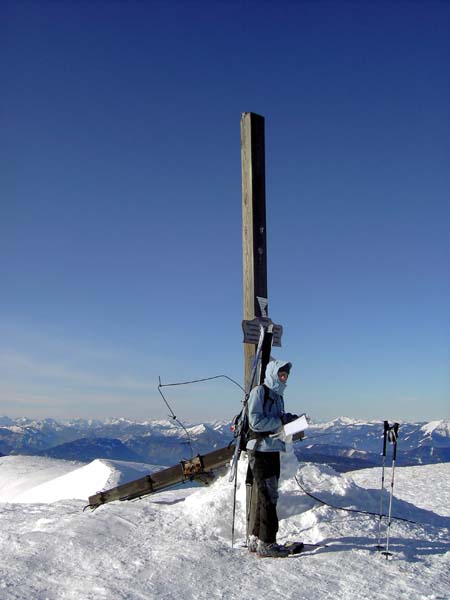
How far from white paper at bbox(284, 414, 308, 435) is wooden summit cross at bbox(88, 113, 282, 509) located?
200 centimetres

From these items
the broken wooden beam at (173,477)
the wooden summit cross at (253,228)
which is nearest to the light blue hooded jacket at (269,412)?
the wooden summit cross at (253,228)

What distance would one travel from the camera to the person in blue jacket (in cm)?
623

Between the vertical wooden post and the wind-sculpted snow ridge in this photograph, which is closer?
the vertical wooden post

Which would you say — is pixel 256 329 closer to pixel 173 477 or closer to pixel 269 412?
pixel 269 412

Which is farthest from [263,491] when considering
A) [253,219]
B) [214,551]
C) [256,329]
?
[253,219]

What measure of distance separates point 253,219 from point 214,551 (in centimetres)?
503

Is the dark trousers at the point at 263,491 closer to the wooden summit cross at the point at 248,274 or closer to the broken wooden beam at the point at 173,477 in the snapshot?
the wooden summit cross at the point at 248,274

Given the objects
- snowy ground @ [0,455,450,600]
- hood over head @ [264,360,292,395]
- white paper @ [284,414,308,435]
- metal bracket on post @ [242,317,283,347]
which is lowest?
snowy ground @ [0,455,450,600]

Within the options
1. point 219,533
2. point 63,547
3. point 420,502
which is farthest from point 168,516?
point 420,502

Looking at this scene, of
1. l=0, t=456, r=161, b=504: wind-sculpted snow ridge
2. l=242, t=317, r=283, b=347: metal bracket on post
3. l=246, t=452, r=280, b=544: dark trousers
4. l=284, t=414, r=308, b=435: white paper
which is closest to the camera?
l=284, t=414, r=308, b=435: white paper

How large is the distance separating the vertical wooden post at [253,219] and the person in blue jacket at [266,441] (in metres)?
1.78

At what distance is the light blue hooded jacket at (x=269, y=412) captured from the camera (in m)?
6.23

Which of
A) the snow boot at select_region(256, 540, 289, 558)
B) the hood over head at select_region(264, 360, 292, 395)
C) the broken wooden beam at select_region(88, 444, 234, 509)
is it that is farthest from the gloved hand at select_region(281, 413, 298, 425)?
the broken wooden beam at select_region(88, 444, 234, 509)

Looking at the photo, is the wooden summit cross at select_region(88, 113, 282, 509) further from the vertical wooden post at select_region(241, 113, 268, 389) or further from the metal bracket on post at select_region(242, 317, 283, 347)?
the metal bracket on post at select_region(242, 317, 283, 347)
